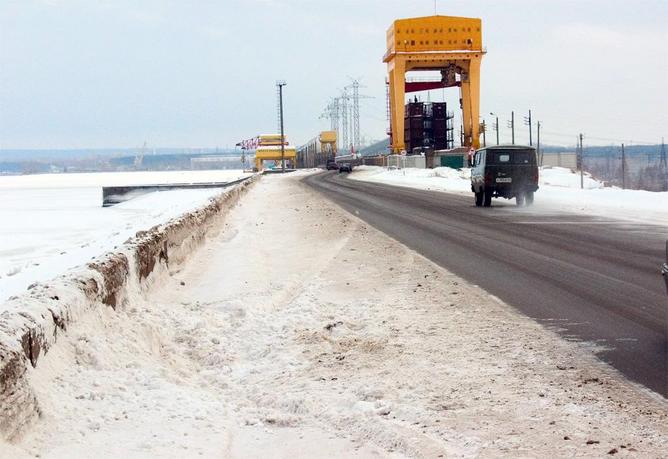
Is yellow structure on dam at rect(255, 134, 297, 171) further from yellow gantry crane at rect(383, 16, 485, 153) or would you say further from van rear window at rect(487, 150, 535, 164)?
van rear window at rect(487, 150, 535, 164)

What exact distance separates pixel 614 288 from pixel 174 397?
6.30 meters

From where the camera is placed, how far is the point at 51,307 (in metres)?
5.38

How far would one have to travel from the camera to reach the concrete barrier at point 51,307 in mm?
4281

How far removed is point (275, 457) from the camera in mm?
4324

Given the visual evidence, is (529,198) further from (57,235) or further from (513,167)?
(57,235)

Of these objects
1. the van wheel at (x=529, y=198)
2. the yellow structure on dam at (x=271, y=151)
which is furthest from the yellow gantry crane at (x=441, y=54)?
the van wheel at (x=529, y=198)

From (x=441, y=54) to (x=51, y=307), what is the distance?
82.9 meters

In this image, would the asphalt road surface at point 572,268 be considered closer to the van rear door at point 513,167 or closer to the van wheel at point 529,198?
the van rear door at point 513,167

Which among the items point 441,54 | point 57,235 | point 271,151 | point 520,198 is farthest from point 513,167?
point 271,151

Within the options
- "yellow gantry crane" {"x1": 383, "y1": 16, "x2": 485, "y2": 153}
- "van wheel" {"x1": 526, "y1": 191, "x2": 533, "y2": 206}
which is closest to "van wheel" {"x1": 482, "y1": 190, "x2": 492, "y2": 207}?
"van wheel" {"x1": 526, "y1": 191, "x2": 533, "y2": 206}

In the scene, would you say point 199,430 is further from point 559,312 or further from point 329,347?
point 559,312

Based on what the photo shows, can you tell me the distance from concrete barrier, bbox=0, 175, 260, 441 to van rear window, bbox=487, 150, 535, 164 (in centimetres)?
1918

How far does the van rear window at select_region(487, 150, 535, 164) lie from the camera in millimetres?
27719

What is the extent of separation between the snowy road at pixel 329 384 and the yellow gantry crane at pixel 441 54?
76966 millimetres
